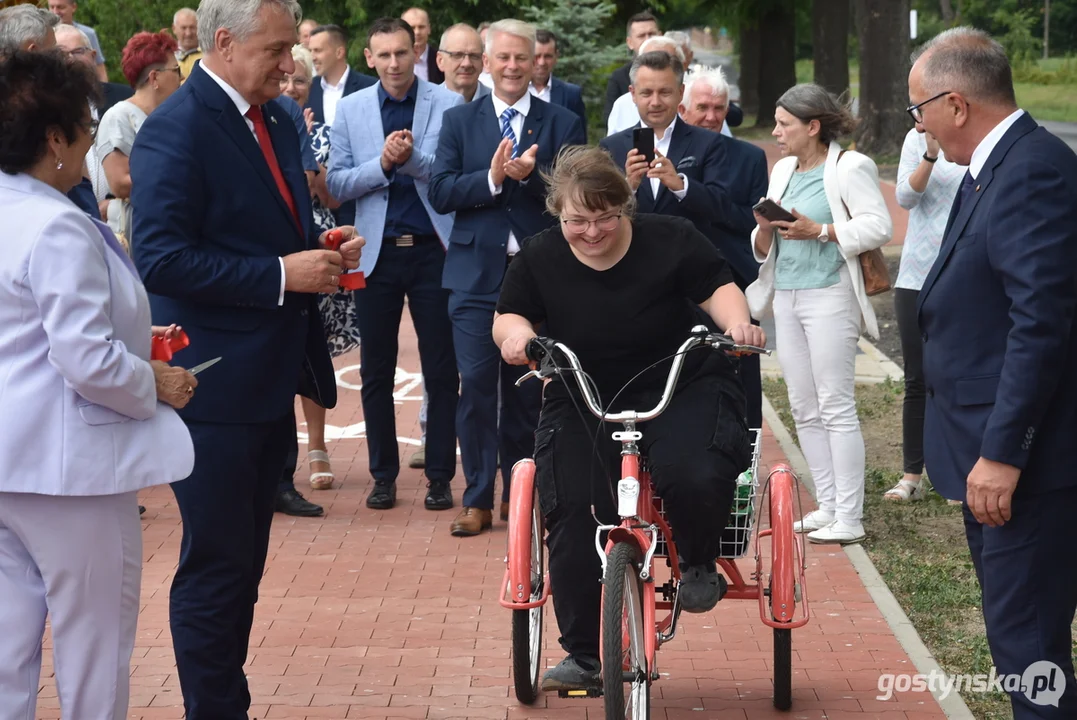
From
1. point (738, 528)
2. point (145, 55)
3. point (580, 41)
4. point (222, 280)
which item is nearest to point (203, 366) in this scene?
point (222, 280)

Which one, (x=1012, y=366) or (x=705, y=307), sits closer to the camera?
(x=1012, y=366)

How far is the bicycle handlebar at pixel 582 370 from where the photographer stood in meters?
4.53

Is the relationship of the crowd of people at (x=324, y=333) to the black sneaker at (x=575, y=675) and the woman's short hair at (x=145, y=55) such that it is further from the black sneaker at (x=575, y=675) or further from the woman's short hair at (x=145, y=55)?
the woman's short hair at (x=145, y=55)

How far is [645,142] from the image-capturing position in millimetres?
7359

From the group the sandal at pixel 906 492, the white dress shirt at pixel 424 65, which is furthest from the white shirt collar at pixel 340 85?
the sandal at pixel 906 492

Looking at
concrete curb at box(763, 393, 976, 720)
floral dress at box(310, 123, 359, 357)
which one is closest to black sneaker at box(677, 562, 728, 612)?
concrete curb at box(763, 393, 976, 720)

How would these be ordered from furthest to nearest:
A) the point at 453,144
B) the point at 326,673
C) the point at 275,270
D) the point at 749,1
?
the point at 749,1 < the point at 453,144 < the point at 326,673 < the point at 275,270

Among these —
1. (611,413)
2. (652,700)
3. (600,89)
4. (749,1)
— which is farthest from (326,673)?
(749,1)

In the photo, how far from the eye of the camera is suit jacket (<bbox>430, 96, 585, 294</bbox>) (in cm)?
756

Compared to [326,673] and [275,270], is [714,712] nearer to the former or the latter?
[326,673]

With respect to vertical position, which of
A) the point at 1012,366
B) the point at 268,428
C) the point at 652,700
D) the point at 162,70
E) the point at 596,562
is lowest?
the point at 652,700

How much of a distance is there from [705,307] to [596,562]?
3.28 ft

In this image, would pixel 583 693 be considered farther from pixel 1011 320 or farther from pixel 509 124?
pixel 509 124

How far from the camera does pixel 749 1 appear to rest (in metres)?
39.0
